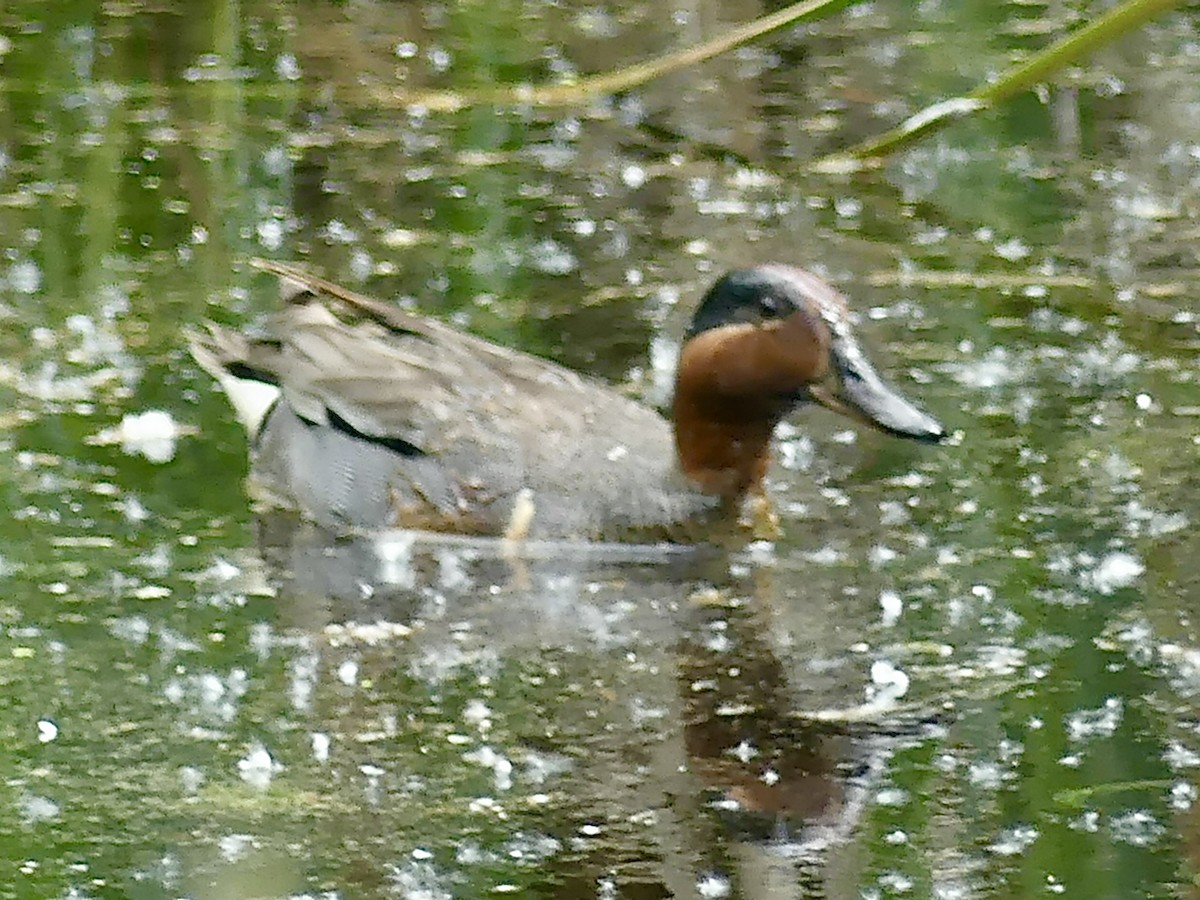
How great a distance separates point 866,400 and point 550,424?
2.58 ft

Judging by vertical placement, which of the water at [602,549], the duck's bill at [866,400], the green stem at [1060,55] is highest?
the green stem at [1060,55]

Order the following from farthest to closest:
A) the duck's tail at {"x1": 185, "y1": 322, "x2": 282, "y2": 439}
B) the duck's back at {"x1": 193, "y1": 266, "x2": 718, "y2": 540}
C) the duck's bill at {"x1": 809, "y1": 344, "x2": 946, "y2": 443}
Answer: the duck's tail at {"x1": 185, "y1": 322, "x2": 282, "y2": 439}
the duck's back at {"x1": 193, "y1": 266, "x2": 718, "y2": 540}
the duck's bill at {"x1": 809, "y1": 344, "x2": 946, "y2": 443}

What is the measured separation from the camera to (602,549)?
233 inches

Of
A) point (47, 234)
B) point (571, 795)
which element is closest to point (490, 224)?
point (47, 234)

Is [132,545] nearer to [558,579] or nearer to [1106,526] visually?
[558,579]

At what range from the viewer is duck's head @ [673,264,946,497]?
5.76m

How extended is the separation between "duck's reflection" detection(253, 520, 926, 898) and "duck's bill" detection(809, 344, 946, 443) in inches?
17.9

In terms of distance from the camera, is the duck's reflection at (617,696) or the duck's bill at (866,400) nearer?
the duck's reflection at (617,696)

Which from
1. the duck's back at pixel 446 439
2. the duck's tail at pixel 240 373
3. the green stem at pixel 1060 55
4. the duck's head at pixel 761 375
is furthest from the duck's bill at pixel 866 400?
the duck's tail at pixel 240 373

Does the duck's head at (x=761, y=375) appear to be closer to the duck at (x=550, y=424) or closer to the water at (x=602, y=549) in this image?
the duck at (x=550, y=424)

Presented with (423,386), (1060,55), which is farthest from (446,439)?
(1060,55)

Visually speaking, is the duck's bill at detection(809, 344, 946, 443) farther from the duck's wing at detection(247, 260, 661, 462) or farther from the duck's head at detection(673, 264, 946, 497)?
the duck's wing at detection(247, 260, 661, 462)

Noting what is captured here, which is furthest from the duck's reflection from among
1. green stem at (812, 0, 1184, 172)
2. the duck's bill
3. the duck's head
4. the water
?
green stem at (812, 0, 1184, 172)

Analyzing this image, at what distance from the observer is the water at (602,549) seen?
424 cm
